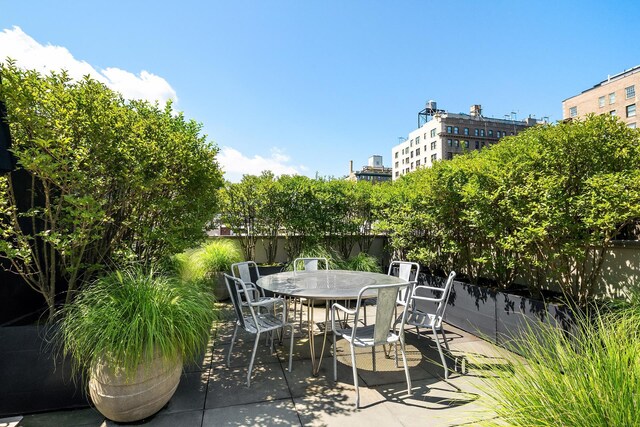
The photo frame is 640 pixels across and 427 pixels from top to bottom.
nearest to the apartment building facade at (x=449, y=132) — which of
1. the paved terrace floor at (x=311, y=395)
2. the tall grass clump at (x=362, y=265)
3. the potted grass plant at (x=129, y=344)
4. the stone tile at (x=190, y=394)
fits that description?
the tall grass clump at (x=362, y=265)

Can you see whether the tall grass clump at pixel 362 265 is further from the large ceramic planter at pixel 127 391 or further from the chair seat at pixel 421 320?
the large ceramic planter at pixel 127 391

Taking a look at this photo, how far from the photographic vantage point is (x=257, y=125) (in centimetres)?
913

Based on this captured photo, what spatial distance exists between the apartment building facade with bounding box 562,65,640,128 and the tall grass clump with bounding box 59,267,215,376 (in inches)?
1533

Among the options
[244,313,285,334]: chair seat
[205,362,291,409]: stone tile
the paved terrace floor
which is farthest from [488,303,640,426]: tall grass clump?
[244,313,285,334]: chair seat

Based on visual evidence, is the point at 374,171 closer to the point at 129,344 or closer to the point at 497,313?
the point at 497,313

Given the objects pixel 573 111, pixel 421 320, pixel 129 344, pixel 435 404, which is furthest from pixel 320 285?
pixel 573 111

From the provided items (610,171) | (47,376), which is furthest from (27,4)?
(610,171)

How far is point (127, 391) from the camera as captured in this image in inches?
83.8

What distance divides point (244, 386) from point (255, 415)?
0.50 m

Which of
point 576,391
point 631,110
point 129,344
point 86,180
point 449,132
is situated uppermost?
point 449,132

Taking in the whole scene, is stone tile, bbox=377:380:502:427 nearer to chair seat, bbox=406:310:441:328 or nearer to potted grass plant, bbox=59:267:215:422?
chair seat, bbox=406:310:441:328

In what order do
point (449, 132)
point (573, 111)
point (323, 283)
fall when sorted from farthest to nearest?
point (449, 132), point (573, 111), point (323, 283)

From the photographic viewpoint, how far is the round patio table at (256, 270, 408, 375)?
111 inches

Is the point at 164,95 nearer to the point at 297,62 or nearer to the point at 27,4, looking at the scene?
the point at 27,4
